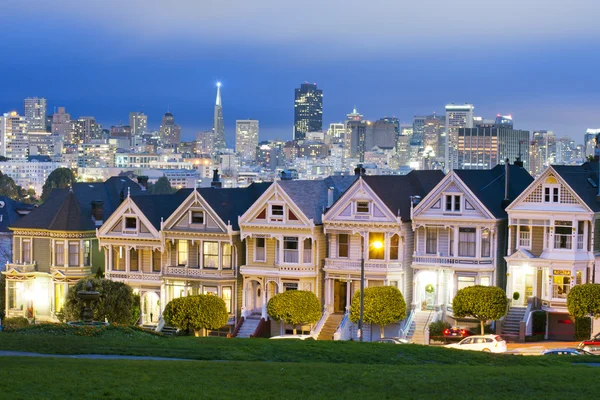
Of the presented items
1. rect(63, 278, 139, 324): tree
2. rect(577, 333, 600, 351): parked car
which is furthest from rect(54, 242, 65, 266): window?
rect(577, 333, 600, 351): parked car

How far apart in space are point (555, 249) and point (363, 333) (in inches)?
389

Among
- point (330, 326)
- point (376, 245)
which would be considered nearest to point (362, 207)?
point (376, 245)

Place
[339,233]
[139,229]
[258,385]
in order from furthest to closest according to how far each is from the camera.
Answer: [139,229], [339,233], [258,385]

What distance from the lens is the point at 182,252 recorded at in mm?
58875

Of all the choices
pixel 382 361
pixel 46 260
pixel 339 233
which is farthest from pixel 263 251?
pixel 382 361

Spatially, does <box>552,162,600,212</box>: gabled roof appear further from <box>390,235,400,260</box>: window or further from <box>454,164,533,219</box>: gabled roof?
<box>390,235,400,260</box>: window

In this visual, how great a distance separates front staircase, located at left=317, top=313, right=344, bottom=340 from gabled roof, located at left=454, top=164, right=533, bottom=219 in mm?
8895

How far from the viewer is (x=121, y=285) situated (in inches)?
2256

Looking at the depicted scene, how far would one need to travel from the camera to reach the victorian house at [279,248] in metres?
55.6

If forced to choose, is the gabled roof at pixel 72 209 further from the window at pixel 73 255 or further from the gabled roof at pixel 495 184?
the gabled roof at pixel 495 184

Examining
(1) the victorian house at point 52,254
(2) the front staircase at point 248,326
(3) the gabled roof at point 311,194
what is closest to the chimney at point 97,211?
(1) the victorian house at point 52,254

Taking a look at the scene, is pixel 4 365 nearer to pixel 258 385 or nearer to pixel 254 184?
pixel 258 385

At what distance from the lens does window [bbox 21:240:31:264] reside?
6425 cm

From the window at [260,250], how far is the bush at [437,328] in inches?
371
